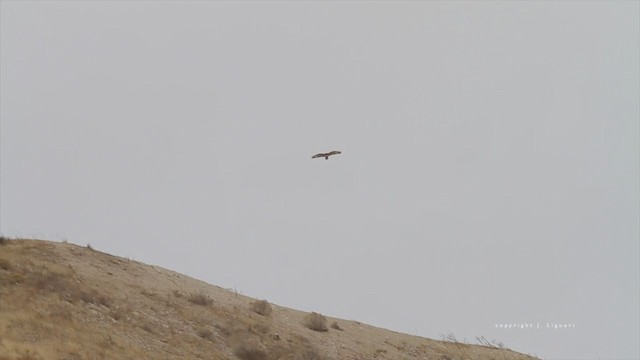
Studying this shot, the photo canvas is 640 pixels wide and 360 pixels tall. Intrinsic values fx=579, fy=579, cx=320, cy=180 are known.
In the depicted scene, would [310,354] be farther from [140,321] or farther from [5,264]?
[5,264]

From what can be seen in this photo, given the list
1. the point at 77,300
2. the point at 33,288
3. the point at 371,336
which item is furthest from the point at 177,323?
the point at 371,336

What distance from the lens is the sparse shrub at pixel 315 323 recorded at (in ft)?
69.8

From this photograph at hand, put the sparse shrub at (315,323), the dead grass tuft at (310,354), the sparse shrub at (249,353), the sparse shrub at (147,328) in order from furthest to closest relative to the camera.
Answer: the sparse shrub at (315,323)
the dead grass tuft at (310,354)
the sparse shrub at (249,353)
the sparse shrub at (147,328)

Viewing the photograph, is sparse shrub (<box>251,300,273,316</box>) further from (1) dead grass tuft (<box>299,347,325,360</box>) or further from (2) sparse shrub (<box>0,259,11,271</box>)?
(2) sparse shrub (<box>0,259,11,271</box>)

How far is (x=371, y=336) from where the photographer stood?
23000mm

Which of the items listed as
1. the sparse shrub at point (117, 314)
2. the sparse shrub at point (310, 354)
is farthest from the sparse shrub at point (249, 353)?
the sparse shrub at point (117, 314)

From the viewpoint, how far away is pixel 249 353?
16328 millimetres

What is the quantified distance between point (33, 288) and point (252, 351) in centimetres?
613

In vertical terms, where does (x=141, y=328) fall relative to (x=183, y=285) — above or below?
below

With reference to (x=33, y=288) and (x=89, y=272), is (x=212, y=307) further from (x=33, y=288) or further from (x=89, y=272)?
(x=33, y=288)

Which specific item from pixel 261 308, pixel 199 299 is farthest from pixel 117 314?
pixel 261 308

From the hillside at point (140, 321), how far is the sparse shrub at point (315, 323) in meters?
0.08

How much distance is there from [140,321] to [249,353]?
3.16m

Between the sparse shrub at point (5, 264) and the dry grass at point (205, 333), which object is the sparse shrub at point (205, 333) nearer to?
the dry grass at point (205, 333)
